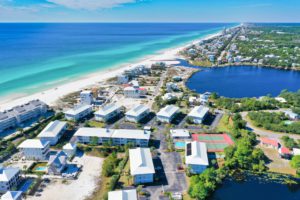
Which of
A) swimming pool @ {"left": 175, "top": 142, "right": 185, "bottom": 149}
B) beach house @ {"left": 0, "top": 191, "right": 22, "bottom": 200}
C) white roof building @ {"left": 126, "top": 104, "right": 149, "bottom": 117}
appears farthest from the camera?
white roof building @ {"left": 126, "top": 104, "right": 149, "bottom": 117}

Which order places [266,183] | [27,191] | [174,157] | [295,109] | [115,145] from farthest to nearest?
1. [295,109]
2. [115,145]
3. [174,157]
4. [266,183]
5. [27,191]

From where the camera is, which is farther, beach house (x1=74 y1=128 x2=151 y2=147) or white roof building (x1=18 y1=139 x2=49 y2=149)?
beach house (x1=74 y1=128 x2=151 y2=147)

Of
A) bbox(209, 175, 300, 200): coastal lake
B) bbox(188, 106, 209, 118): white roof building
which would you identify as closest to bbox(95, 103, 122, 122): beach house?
bbox(188, 106, 209, 118): white roof building

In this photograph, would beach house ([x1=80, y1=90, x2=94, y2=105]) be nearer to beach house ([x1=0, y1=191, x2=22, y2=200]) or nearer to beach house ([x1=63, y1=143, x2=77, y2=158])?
beach house ([x1=63, y1=143, x2=77, y2=158])

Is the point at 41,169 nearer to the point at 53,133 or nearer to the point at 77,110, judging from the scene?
the point at 53,133

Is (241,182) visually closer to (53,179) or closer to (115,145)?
(115,145)

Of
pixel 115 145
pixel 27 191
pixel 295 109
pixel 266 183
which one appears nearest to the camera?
pixel 27 191

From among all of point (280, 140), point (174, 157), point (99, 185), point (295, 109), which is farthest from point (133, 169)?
point (295, 109)
